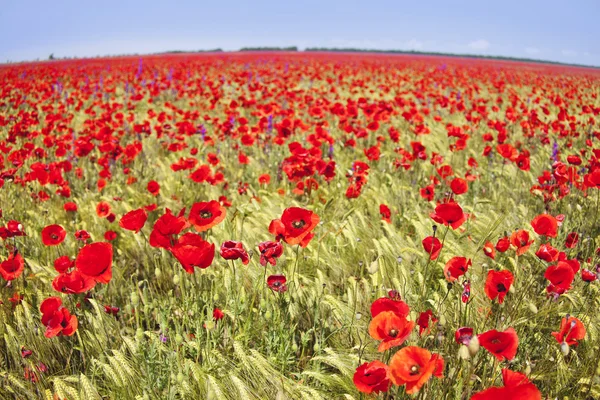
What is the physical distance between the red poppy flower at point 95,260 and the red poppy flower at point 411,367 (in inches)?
40.5

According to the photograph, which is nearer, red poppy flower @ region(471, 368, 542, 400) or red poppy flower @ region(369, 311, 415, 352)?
red poppy flower @ region(471, 368, 542, 400)

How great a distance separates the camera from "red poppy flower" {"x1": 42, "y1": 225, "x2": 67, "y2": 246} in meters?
2.01

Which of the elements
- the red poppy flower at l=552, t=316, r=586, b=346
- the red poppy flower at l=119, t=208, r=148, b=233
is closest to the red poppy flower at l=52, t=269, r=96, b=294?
the red poppy flower at l=119, t=208, r=148, b=233

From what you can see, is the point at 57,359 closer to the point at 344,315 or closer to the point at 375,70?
the point at 344,315

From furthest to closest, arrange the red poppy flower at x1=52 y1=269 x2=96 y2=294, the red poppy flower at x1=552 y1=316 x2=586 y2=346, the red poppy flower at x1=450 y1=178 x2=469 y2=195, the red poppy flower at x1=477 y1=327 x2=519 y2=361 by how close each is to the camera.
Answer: the red poppy flower at x1=450 y1=178 x2=469 y2=195 → the red poppy flower at x1=52 y1=269 x2=96 y2=294 → the red poppy flower at x1=552 y1=316 x2=586 y2=346 → the red poppy flower at x1=477 y1=327 x2=519 y2=361

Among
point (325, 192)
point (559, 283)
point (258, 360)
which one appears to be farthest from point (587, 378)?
point (325, 192)

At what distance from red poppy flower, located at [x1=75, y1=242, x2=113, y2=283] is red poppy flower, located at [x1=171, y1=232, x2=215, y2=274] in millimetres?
251

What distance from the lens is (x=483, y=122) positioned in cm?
780

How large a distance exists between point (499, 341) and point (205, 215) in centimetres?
120

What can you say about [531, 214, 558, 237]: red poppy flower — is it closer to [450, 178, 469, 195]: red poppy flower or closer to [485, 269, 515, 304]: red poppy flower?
[485, 269, 515, 304]: red poppy flower

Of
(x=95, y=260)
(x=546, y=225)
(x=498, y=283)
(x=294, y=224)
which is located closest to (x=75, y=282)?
(x=95, y=260)

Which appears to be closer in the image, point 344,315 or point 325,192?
point 344,315

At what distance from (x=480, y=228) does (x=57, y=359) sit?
2541mm

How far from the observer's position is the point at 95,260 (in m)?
1.43
